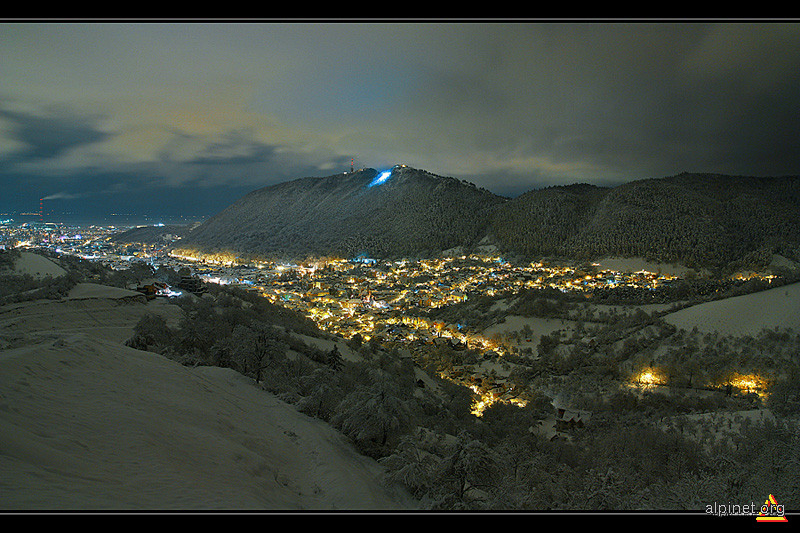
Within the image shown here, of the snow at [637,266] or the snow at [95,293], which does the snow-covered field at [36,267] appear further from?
the snow at [637,266]

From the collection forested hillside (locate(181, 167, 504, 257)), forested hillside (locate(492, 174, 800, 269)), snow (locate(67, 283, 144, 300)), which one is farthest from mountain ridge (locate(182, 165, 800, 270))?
snow (locate(67, 283, 144, 300))

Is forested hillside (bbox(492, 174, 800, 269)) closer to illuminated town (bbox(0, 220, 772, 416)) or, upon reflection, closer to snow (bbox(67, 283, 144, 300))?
illuminated town (bbox(0, 220, 772, 416))

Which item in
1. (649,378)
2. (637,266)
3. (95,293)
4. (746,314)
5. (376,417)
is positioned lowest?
(649,378)

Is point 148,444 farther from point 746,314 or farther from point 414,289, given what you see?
point 414,289

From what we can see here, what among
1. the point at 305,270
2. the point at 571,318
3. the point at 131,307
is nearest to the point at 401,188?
the point at 305,270
